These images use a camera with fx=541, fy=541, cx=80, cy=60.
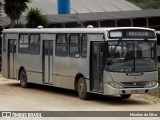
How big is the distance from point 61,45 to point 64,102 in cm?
305

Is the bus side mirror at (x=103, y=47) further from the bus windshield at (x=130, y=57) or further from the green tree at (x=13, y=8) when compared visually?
the green tree at (x=13, y=8)

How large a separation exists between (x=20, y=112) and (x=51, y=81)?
622 cm

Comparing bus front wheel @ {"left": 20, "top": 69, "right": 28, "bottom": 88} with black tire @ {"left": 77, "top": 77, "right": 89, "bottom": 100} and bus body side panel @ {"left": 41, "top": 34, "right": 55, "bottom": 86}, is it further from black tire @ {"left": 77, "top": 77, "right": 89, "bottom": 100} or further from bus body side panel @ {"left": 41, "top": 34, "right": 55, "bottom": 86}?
black tire @ {"left": 77, "top": 77, "right": 89, "bottom": 100}

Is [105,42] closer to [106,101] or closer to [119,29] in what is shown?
[119,29]

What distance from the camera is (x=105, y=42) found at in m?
16.6

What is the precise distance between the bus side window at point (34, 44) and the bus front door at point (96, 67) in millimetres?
4387

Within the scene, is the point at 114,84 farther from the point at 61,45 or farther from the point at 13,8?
the point at 13,8

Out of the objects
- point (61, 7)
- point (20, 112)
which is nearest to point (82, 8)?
point (61, 7)

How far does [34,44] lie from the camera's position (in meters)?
21.6

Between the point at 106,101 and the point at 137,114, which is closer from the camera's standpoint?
the point at 137,114

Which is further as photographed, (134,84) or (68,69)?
(68,69)

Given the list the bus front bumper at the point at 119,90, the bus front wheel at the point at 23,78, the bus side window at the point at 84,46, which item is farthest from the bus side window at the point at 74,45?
the bus front wheel at the point at 23,78

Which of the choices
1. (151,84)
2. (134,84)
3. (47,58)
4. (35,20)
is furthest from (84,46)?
(35,20)

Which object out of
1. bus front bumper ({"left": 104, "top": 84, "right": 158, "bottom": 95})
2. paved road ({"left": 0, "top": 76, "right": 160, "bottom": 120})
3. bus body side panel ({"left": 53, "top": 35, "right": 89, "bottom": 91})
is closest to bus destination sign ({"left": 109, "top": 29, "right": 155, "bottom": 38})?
bus body side panel ({"left": 53, "top": 35, "right": 89, "bottom": 91})
